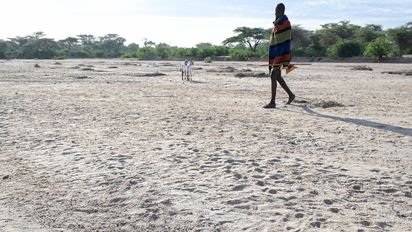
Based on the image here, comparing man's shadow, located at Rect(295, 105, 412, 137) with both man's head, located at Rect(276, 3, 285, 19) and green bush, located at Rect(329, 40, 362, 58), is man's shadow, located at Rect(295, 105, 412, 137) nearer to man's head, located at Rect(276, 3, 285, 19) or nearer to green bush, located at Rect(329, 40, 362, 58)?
man's head, located at Rect(276, 3, 285, 19)

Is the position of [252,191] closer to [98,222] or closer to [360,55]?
[98,222]

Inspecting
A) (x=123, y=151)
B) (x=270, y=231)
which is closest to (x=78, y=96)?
(x=123, y=151)

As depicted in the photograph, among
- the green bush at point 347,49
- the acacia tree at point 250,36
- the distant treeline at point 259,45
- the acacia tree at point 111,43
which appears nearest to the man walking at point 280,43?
the distant treeline at point 259,45

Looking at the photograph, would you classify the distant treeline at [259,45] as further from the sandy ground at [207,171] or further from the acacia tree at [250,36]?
the sandy ground at [207,171]

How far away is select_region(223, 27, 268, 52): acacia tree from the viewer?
77.3 metres

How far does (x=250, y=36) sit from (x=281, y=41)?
72452mm

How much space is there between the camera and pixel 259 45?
81.4 metres

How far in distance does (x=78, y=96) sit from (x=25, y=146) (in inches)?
222

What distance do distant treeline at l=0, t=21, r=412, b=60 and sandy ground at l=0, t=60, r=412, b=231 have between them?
3721 cm

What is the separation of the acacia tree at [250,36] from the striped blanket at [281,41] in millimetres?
69885

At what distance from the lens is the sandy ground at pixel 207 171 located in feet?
10.8

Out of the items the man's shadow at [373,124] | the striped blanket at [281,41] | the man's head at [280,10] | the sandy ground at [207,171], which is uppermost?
the man's head at [280,10]

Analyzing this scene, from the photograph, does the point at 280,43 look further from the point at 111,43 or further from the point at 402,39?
the point at 111,43

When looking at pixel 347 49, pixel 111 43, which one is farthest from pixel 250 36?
pixel 111 43
